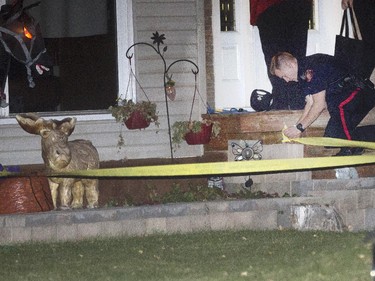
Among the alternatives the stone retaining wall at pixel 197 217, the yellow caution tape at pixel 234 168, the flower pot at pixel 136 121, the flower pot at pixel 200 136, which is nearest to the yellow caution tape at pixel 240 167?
the yellow caution tape at pixel 234 168

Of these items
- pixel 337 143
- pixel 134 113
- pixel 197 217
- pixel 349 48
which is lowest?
pixel 197 217

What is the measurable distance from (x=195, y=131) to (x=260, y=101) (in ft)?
3.27

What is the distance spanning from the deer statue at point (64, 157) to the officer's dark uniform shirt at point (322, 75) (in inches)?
117

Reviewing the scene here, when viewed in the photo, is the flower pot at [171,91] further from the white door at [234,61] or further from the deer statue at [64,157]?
the deer statue at [64,157]

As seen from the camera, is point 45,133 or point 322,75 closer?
point 45,133

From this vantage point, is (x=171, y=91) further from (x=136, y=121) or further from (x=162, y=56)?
(x=136, y=121)

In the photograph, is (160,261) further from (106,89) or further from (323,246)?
(106,89)

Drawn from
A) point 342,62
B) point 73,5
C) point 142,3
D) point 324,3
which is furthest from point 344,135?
point 73,5

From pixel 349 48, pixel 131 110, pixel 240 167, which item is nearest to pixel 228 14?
pixel 349 48

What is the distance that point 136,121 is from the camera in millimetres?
12180

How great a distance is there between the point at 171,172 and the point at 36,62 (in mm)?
3867

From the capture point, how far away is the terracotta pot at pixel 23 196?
1116 cm

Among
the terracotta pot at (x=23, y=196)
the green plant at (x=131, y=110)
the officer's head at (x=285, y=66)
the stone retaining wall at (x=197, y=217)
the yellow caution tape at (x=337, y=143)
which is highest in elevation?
the officer's head at (x=285, y=66)

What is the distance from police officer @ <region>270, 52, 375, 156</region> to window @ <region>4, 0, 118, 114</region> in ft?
7.33
